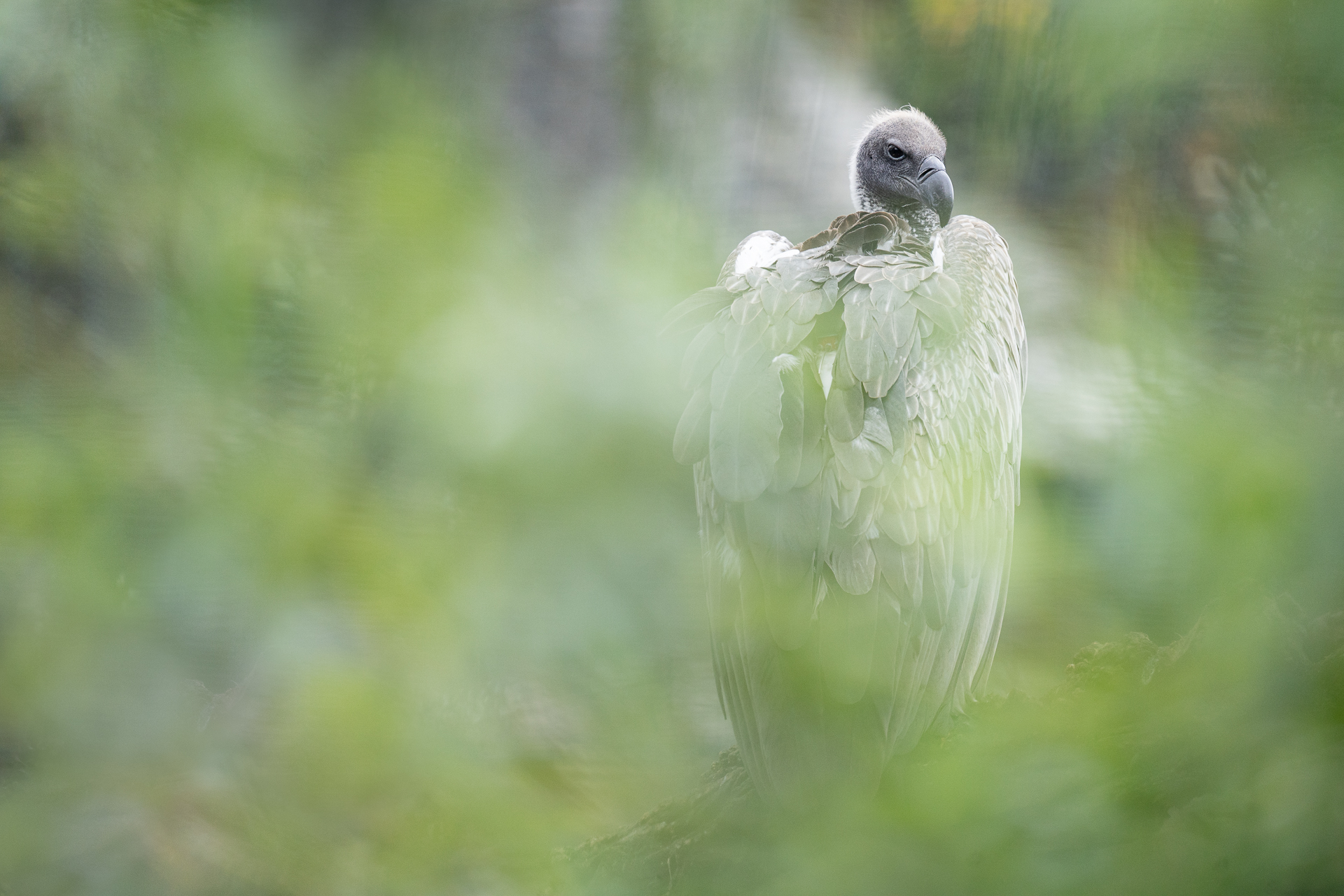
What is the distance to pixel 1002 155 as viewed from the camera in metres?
0.77

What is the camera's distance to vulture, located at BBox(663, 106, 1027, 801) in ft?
2.75

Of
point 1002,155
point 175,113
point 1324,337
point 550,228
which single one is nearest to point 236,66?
point 175,113

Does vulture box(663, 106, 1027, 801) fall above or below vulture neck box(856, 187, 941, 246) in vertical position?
below

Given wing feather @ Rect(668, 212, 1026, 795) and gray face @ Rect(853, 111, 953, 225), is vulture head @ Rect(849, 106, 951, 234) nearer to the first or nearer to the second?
gray face @ Rect(853, 111, 953, 225)

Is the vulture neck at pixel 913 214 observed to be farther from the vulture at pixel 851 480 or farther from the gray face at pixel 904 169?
the vulture at pixel 851 480

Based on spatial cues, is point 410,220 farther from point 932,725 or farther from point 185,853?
point 932,725

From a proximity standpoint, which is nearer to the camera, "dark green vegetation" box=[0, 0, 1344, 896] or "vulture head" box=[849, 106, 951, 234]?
"dark green vegetation" box=[0, 0, 1344, 896]

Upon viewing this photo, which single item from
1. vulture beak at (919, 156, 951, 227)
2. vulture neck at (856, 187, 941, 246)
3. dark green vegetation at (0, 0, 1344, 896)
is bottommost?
dark green vegetation at (0, 0, 1344, 896)

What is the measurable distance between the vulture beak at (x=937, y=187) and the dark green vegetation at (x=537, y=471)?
1.38ft

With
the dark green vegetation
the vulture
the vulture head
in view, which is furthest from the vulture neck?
the dark green vegetation

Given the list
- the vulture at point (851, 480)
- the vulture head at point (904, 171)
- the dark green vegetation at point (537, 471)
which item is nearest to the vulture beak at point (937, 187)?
the vulture head at point (904, 171)

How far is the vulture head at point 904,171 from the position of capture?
1246 mm

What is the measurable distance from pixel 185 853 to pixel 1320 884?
1.25ft

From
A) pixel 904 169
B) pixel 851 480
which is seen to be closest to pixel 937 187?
pixel 904 169
